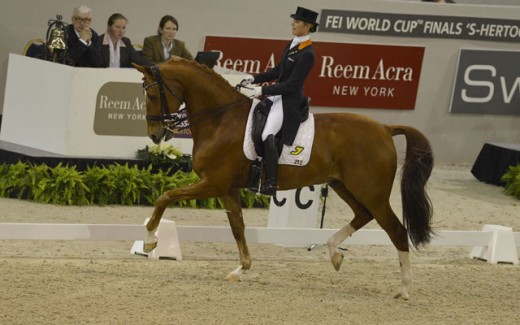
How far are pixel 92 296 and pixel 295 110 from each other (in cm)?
209

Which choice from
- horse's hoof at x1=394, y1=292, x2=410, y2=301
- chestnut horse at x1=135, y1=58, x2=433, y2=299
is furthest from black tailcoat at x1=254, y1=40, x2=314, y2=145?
horse's hoof at x1=394, y1=292, x2=410, y2=301

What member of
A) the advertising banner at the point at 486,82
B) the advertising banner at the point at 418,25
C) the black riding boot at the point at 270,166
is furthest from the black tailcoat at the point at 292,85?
the advertising banner at the point at 486,82

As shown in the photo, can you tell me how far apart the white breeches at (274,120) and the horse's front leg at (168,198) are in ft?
1.95

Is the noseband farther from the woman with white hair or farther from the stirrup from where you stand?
the woman with white hair

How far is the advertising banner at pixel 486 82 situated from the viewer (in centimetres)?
1534

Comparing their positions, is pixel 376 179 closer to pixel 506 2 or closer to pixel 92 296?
pixel 92 296

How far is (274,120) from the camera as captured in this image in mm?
8289

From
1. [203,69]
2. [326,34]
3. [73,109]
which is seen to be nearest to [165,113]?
[203,69]

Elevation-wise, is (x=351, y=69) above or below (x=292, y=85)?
above

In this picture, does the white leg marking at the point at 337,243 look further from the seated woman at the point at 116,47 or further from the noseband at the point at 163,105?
the seated woman at the point at 116,47

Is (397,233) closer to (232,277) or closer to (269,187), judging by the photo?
(269,187)

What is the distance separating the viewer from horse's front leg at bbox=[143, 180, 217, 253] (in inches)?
317

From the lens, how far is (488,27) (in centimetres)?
1526

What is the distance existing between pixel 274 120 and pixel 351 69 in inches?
261
